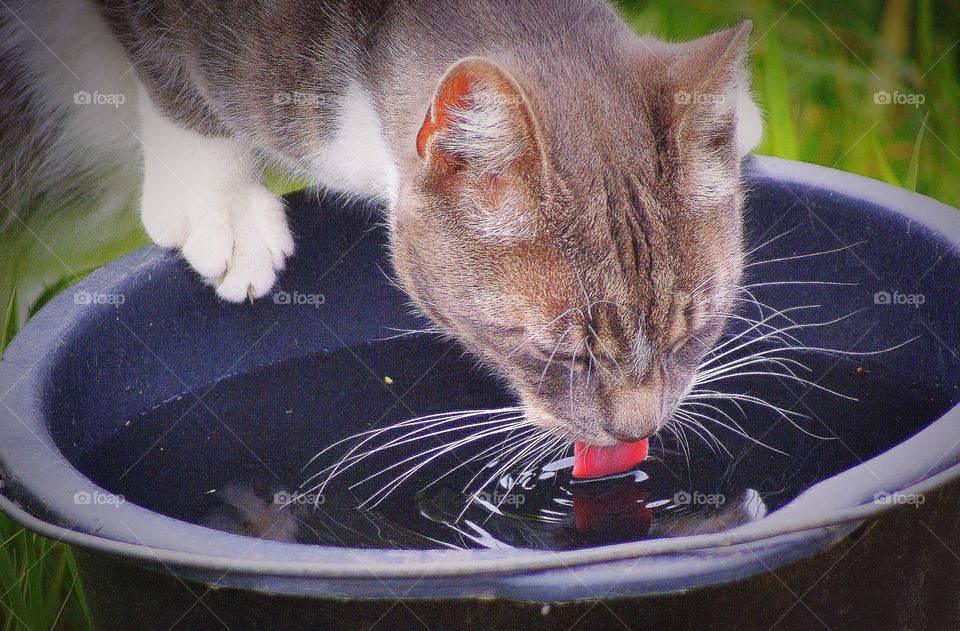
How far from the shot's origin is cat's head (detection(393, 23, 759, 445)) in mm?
1104

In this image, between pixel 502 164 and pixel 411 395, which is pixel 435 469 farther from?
pixel 502 164

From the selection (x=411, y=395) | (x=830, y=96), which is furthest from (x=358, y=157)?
(x=830, y=96)

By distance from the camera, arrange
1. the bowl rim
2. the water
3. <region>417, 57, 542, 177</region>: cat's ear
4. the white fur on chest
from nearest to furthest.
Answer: the bowl rim → <region>417, 57, 542, 177</region>: cat's ear → the water → the white fur on chest

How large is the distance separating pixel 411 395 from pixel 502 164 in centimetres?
49

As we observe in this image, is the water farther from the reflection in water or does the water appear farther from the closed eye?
the closed eye

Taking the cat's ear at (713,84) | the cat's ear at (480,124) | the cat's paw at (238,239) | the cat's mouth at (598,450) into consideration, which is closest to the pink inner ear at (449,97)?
the cat's ear at (480,124)

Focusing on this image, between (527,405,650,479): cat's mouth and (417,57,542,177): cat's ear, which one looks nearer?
(417,57,542,177): cat's ear

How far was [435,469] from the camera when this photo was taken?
1.34 meters

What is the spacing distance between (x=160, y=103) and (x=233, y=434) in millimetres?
612

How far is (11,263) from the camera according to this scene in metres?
1.93

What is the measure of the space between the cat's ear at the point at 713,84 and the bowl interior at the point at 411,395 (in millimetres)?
279

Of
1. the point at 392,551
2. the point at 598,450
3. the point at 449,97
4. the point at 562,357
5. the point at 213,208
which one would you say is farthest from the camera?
the point at 213,208

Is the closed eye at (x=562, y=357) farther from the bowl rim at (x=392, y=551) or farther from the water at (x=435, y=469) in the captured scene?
the bowl rim at (x=392, y=551)

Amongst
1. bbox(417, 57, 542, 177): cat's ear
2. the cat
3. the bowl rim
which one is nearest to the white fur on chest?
the cat
